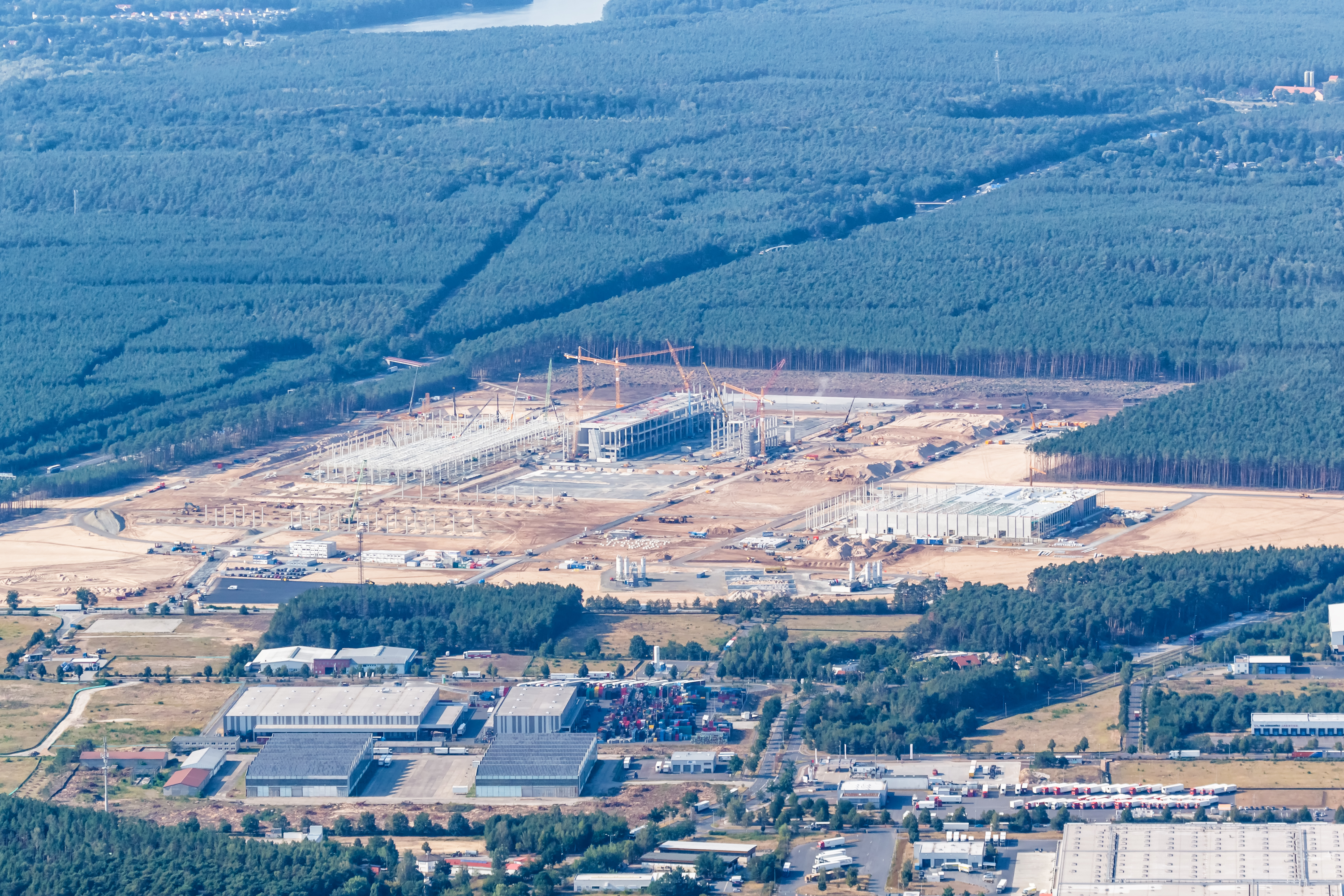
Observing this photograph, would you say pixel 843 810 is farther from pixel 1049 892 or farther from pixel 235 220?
pixel 235 220

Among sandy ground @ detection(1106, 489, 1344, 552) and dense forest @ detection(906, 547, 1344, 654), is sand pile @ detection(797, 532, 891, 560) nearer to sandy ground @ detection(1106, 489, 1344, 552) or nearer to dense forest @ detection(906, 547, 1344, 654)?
dense forest @ detection(906, 547, 1344, 654)

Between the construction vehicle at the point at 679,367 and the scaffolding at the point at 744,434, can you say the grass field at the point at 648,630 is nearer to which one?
the scaffolding at the point at 744,434

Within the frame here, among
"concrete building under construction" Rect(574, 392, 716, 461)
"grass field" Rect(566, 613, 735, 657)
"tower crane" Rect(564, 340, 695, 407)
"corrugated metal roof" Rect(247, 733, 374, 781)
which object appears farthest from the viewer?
"tower crane" Rect(564, 340, 695, 407)

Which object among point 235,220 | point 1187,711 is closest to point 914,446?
point 1187,711

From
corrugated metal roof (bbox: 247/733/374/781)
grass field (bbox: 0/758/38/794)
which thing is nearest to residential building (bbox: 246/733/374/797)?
corrugated metal roof (bbox: 247/733/374/781)

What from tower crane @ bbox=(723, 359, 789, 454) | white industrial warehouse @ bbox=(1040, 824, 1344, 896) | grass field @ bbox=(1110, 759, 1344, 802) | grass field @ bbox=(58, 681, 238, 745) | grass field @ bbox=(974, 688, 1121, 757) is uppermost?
white industrial warehouse @ bbox=(1040, 824, 1344, 896)

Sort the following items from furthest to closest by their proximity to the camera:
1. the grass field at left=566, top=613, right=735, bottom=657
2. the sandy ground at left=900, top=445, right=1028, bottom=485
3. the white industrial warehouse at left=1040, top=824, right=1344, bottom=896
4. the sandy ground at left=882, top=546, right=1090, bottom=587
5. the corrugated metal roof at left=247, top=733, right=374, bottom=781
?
1. the sandy ground at left=900, top=445, right=1028, bottom=485
2. the sandy ground at left=882, top=546, right=1090, bottom=587
3. the grass field at left=566, top=613, right=735, bottom=657
4. the corrugated metal roof at left=247, top=733, right=374, bottom=781
5. the white industrial warehouse at left=1040, top=824, right=1344, bottom=896

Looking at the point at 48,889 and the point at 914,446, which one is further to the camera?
the point at 914,446
